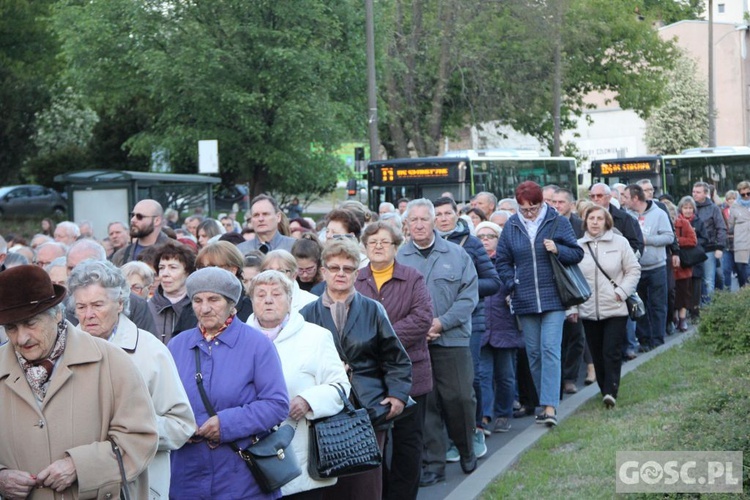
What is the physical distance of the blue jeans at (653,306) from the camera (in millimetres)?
→ 16016

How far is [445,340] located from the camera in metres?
→ 9.17

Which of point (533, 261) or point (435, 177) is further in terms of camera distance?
point (435, 177)

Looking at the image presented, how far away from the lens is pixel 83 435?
15.5 feet

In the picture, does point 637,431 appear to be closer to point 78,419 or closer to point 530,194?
point 530,194

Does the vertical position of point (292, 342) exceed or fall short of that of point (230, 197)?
it falls short

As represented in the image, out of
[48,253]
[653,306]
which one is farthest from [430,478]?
[653,306]

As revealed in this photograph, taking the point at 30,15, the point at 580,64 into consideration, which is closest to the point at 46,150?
the point at 30,15

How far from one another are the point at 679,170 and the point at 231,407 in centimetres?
2987

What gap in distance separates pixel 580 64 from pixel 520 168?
17.6 metres

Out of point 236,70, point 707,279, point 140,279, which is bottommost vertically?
point 707,279

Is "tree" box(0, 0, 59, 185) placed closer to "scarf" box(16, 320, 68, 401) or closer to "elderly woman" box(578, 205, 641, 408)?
"elderly woman" box(578, 205, 641, 408)

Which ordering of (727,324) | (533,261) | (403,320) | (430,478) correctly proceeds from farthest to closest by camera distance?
(727,324) → (533,261) → (430,478) → (403,320)

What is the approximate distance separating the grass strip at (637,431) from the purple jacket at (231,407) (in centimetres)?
236

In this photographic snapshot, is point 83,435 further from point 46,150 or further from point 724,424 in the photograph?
point 46,150
